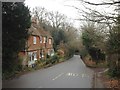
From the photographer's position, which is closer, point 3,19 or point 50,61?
point 3,19

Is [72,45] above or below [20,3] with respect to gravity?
below

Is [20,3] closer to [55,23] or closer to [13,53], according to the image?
[13,53]

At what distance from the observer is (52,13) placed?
86125mm

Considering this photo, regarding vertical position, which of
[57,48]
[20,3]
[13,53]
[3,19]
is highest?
[20,3]

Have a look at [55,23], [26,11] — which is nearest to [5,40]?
[26,11]

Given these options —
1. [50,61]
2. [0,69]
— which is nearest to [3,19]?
[0,69]

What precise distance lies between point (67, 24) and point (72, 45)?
14896 millimetres

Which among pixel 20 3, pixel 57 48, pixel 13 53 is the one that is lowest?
pixel 57 48

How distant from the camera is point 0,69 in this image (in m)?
21.3

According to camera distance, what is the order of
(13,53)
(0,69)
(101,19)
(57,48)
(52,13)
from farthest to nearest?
1. (52,13)
2. (57,48)
3. (13,53)
4. (0,69)
5. (101,19)

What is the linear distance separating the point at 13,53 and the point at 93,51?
82.2 ft

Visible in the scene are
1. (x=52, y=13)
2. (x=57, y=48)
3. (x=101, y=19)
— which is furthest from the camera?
(x=52, y=13)

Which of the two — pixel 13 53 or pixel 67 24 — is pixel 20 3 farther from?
pixel 67 24

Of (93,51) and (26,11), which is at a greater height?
(26,11)
